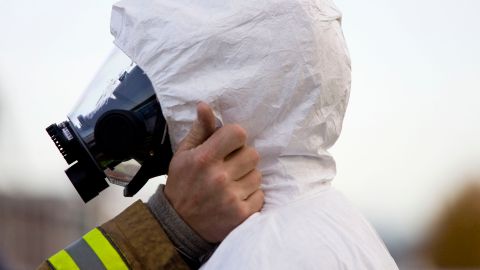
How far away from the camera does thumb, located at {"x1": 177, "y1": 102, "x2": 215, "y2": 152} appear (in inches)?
68.3

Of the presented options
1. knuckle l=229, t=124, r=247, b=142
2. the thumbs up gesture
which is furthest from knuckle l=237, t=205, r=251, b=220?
knuckle l=229, t=124, r=247, b=142

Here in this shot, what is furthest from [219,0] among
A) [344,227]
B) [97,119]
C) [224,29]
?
[344,227]

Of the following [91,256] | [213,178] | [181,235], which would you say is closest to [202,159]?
[213,178]

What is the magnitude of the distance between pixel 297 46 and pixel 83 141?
405 millimetres

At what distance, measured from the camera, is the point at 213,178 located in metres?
1.73

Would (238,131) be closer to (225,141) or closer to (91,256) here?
(225,141)

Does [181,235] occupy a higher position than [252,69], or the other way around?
[252,69]

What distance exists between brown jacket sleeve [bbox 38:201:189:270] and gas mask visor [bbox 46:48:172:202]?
89mm

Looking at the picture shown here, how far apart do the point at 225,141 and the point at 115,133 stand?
207mm

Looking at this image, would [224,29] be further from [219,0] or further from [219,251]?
[219,251]

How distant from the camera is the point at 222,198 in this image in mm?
1731

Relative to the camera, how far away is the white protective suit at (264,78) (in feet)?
5.86

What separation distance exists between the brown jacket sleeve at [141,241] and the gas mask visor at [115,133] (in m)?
0.09

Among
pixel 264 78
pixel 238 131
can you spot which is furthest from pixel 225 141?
pixel 264 78
